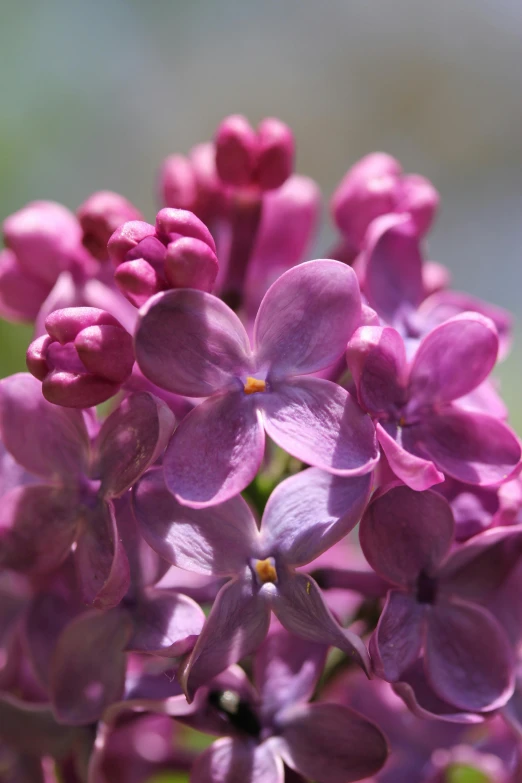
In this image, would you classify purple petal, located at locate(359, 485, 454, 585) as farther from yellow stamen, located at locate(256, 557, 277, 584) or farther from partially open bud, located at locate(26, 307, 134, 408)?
partially open bud, located at locate(26, 307, 134, 408)

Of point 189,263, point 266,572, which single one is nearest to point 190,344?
point 189,263

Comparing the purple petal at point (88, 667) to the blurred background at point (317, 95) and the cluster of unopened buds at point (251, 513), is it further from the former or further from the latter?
the blurred background at point (317, 95)

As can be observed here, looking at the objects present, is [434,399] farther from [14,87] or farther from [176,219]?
[14,87]

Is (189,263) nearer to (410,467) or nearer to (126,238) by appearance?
(126,238)

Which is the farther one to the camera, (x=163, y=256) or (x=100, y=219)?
(x=100, y=219)

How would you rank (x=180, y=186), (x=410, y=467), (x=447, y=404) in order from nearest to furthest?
(x=410, y=467) → (x=447, y=404) → (x=180, y=186)

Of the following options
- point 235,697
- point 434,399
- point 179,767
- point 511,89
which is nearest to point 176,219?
point 434,399

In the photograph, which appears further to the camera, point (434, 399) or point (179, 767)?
point (179, 767)

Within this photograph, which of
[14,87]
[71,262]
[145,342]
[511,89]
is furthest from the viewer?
[511,89]
